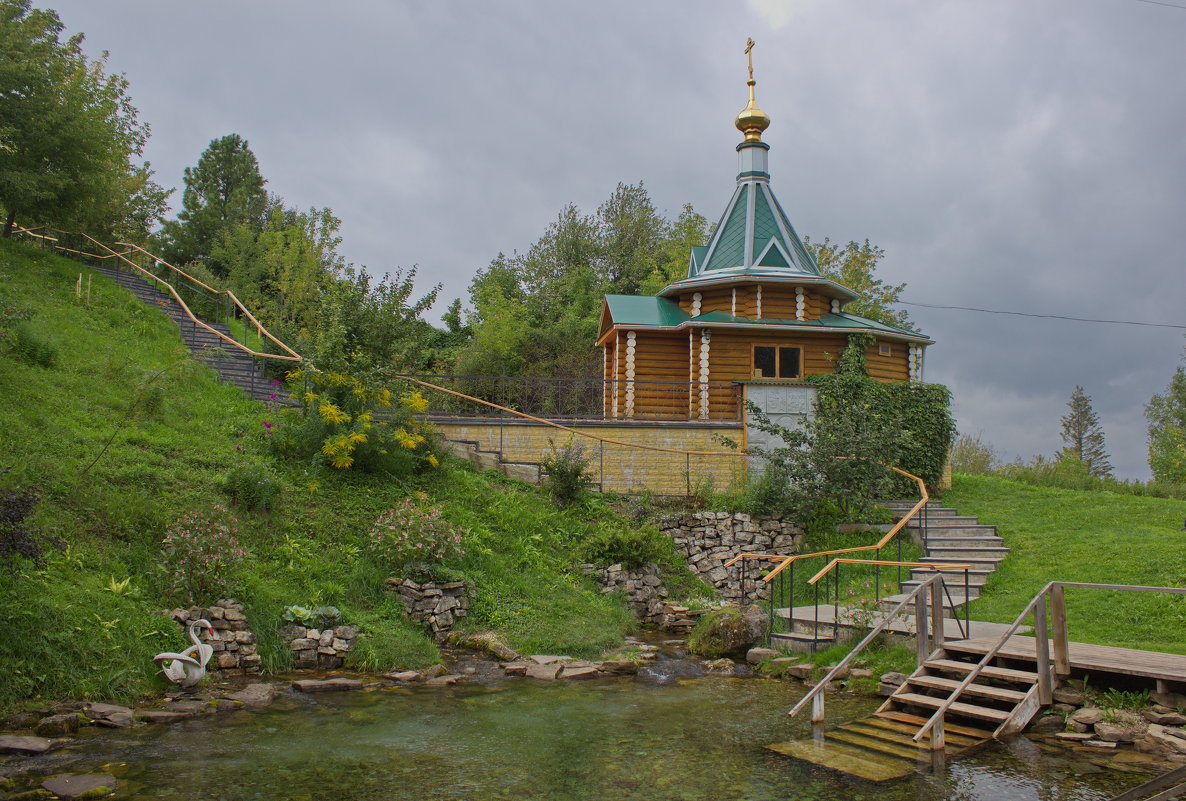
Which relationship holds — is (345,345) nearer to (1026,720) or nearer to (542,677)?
(542,677)

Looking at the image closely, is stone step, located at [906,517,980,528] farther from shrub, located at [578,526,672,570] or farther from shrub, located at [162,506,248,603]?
shrub, located at [162,506,248,603]

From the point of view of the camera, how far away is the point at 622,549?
608 inches

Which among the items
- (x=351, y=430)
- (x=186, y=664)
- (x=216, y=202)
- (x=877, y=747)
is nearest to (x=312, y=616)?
(x=186, y=664)

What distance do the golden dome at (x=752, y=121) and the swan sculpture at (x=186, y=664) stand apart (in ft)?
76.2

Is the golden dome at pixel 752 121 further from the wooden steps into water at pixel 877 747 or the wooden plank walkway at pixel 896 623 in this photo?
the wooden steps into water at pixel 877 747

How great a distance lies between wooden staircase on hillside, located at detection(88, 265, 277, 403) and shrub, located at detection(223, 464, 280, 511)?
565cm

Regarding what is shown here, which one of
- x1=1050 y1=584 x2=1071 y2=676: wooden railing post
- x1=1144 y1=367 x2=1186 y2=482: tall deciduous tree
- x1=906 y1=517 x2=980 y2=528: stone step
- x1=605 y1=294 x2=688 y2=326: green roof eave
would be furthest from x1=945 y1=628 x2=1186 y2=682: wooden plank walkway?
x1=1144 y1=367 x2=1186 y2=482: tall deciduous tree

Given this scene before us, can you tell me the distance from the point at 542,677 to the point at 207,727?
4.17 metres

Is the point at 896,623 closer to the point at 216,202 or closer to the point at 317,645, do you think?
the point at 317,645

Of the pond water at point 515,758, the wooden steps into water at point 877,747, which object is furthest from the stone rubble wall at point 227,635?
the wooden steps into water at point 877,747

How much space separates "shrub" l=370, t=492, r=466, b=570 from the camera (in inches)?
499

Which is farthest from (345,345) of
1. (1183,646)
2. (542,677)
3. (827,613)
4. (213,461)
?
(1183,646)

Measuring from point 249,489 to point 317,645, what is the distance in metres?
3.39

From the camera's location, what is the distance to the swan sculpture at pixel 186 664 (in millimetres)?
8922
